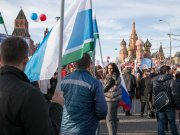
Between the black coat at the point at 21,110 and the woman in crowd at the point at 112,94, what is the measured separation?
227 inches

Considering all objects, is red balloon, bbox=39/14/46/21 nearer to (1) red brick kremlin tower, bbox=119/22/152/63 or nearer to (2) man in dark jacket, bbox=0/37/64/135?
(2) man in dark jacket, bbox=0/37/64/135

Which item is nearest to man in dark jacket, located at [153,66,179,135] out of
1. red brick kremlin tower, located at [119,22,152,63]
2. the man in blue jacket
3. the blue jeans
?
the blue jeans

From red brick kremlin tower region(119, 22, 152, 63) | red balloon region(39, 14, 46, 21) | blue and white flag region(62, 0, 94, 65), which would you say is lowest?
red brick kremlin tower region(119, 22, 152, 63)

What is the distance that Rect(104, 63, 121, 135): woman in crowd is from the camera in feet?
27.5

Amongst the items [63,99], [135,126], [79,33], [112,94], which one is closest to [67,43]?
[79,33]

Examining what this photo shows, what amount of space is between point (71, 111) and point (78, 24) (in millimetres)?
1142

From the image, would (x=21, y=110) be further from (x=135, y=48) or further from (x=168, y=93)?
(x=135, y=48)

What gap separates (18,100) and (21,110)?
7 centimetres

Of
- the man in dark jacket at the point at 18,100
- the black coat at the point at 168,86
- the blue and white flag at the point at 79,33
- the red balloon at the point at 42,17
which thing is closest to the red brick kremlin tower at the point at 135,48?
the red balloon at the point at 42,17

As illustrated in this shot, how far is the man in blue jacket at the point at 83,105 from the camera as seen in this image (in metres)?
4.98

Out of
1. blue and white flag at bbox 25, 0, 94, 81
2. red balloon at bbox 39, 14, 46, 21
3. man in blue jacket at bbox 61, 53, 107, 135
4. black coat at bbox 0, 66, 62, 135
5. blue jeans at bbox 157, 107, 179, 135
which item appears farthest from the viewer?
red balloon at bbox 39, 14, 46, 21

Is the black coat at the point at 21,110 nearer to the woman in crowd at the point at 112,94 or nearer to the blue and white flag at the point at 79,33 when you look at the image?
the blue and white flag at the point at 79,33

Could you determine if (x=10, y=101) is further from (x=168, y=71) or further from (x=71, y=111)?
(x=168, y=71)

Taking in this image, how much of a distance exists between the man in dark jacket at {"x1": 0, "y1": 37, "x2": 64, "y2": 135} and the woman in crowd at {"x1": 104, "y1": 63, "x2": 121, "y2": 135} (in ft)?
18.6
